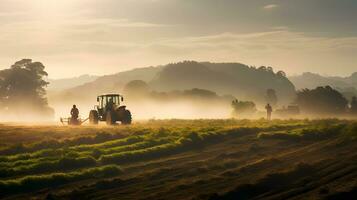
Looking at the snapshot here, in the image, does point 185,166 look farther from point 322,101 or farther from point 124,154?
point 322,101

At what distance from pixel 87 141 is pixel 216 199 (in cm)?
1727

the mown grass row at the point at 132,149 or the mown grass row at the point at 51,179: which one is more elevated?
the mown grass row at the point at 132,149

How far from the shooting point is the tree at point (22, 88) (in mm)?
106250

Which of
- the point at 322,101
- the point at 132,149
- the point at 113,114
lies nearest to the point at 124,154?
the point at 132,149

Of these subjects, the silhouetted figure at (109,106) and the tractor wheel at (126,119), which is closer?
the tractor wheel at (126,119)

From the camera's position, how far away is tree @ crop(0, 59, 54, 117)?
106250mm

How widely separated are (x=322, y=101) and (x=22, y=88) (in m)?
63.5

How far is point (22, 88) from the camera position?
106688 millimetres

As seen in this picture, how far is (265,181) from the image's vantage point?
2022cm

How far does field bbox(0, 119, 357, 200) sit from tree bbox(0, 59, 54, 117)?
74.1 metres

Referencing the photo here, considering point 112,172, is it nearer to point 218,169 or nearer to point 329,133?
point 218,169

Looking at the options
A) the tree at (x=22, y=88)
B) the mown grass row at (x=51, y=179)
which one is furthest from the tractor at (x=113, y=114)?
the tree at (x=22, y=88)

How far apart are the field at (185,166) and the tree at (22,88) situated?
243 ft

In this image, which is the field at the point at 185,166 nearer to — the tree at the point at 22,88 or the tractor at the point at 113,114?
the tractor at the point at 113,114
